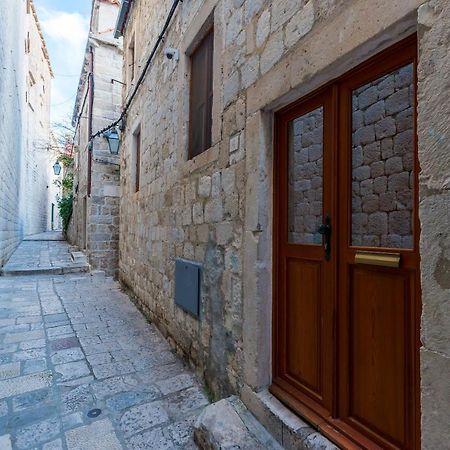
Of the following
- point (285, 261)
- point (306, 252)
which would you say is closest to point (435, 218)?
point (306, 252)

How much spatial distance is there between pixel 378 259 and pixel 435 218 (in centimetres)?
33

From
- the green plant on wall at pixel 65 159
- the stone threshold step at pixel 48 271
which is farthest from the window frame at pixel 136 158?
the green plant on wall at pixel 65 159

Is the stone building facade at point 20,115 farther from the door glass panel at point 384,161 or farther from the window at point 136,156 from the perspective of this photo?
the door glass panel at point 384,161

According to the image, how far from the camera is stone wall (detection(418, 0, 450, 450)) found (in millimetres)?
949

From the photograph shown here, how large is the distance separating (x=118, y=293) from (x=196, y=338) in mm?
3499

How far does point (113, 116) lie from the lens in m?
8.36

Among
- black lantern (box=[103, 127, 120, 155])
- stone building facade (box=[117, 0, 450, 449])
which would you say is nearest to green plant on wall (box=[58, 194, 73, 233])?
black lantern (box=[103, 127, 120, 155])

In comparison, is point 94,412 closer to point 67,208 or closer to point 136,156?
point 136,156

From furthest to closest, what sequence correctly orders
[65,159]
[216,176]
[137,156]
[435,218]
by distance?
[65,159] → [137,156] → [216,176] → [435,218]

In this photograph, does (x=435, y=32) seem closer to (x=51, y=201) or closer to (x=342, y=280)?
(x=342, y=280)

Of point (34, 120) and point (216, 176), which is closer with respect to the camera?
Answer: point (216, 176)

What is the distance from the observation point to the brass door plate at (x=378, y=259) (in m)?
1.20

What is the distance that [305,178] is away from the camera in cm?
171

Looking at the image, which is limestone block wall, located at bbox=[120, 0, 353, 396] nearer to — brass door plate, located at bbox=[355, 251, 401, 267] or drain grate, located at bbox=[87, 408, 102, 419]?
brass door plate, located at bbox=[355, 251, 401, 267]
